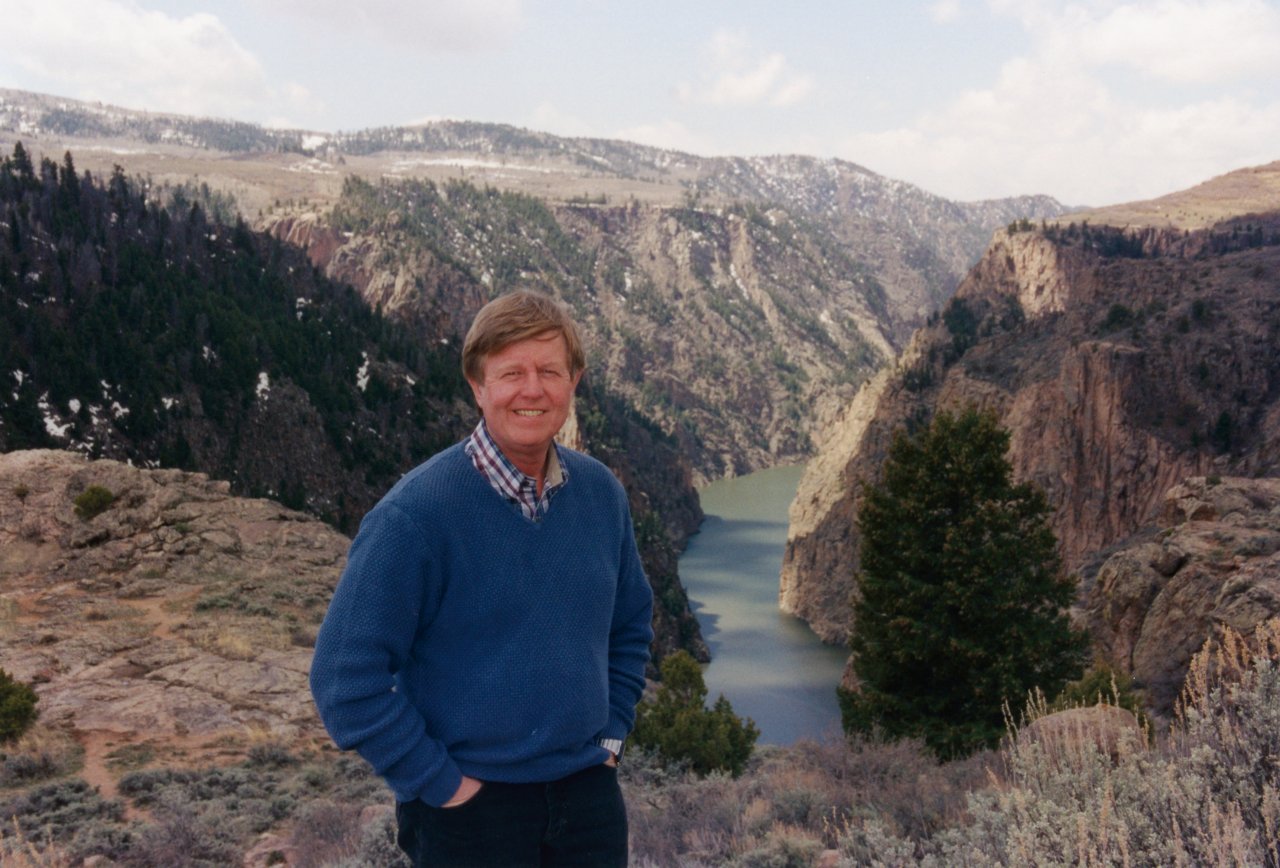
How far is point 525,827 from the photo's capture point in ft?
11.1

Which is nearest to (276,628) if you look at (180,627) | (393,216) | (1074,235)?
(180,627)

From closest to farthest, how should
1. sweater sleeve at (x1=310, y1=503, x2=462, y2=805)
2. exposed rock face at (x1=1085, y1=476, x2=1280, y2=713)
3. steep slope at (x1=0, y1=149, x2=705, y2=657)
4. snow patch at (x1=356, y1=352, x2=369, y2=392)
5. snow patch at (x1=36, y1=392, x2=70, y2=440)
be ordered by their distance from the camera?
sweater sleeve at (x1=310, y1=503, x2=462, y2=805)
exposed rock face at (x1=1085, y1=476, x2=1280, y2=713)
snow patch at (x1=36, y1=392, x2=70, y2=440)
steep slope at (x1=0, y1=149, x2=705, y2=657)
snow patch at (x1=356, y1=352, x2=369, y2=392)

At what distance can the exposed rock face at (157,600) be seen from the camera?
1172 centimetres

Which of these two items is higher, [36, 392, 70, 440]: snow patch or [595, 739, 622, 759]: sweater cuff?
[595, 739, 622, 759]: sweater cuff

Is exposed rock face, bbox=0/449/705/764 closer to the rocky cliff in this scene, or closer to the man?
the rocky cliff

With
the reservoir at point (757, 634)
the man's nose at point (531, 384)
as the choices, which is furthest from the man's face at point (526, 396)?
the reservoir at point (757, 634)

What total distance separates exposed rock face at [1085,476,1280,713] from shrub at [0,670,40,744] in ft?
50.0

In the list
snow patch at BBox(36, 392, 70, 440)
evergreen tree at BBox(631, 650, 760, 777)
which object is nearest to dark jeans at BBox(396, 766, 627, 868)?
evergreen tree at BBox(631, 650, 760, 777)

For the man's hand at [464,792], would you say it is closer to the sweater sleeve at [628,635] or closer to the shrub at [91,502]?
the sweater sleeve at [628,635]

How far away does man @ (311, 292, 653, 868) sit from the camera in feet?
10.5

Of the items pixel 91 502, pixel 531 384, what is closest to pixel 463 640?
pixel 531 384

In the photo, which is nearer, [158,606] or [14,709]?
[14,709]

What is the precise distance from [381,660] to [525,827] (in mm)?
831

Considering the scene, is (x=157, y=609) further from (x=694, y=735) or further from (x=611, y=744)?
(x=611, y=744)
